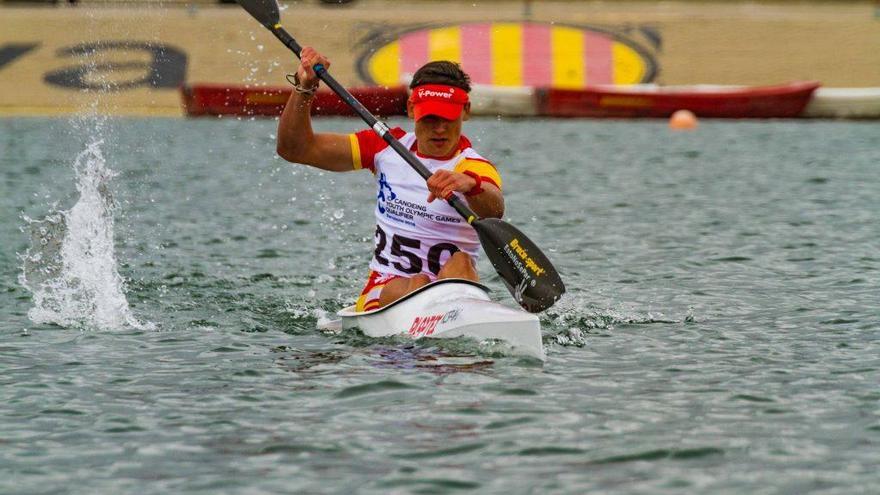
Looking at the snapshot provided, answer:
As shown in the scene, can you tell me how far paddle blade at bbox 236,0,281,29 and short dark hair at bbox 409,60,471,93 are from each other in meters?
1.96

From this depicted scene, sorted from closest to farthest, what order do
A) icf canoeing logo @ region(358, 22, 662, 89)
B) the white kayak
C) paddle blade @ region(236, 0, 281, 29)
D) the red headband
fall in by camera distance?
1. the white kayak
2. the red headband
3. paddle blade @ region(236, 0, 281, 29)
4. icf canoeing logo @ region(358, 22, 662, 89)

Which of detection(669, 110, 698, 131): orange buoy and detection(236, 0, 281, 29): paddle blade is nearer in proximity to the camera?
detection(236, 0, 281, 29): paddle blade

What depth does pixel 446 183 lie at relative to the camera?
8.74 metres

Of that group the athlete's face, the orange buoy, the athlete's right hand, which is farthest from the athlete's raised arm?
the orange buoy

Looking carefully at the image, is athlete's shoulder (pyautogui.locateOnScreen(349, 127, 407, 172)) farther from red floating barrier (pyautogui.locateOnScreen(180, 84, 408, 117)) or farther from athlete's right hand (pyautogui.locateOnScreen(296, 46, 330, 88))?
red floating barrier (pyautogui.locateOnScreen(180, 84, 408, 117))

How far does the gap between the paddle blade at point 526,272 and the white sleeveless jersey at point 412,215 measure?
364 mm

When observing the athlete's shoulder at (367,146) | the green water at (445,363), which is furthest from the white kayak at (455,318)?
the athlete's shoulder at (367,146)

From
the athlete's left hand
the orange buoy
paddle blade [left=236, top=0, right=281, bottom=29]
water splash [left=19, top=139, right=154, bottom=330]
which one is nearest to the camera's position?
the athlete's left hand

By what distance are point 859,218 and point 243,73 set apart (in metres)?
21.7

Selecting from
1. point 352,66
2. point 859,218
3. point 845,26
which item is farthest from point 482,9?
point 859,218

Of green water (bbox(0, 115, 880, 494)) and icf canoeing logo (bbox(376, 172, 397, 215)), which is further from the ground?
icf canoeing logo (bbox(376, 172, 397, 215))

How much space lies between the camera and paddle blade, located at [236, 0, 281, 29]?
10664mm

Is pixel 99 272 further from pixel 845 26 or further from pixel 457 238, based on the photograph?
pixel 845 26

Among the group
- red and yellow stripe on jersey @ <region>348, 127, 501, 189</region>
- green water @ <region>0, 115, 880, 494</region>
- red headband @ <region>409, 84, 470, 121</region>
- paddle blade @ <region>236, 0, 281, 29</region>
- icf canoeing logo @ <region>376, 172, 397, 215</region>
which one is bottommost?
green water @ <region>0, 115, 880, 494</region>
